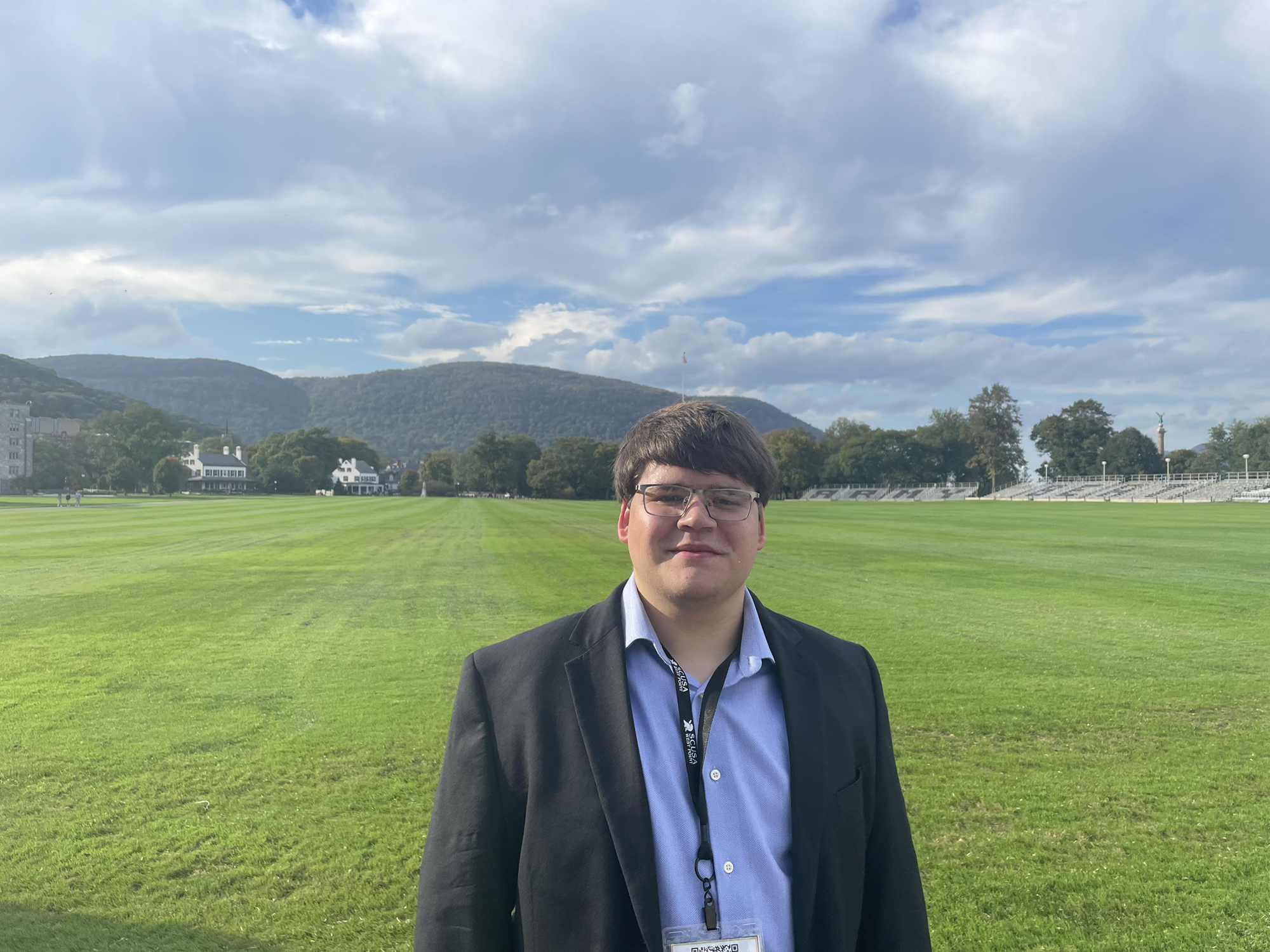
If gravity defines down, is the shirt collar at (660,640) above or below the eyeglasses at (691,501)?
below

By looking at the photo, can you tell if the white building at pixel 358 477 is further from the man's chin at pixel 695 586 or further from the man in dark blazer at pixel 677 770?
the man's chin at pixel 695 586

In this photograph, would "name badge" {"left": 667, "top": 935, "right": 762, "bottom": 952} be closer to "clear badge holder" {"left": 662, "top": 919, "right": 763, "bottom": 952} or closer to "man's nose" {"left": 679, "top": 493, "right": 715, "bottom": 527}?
"clear badge holder" {"left": 662, "top": 919, "right": 763, "bottom": 952}

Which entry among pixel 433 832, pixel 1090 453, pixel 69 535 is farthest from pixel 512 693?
pixel 1090 453

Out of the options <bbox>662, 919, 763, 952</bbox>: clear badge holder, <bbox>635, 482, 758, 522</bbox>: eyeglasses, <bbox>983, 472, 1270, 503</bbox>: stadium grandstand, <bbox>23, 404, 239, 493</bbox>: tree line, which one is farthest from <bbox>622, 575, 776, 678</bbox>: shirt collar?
<bbox>23, 404, 239, 493</bbox>: tree line

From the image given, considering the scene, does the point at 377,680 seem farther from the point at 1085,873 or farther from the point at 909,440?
the point at 909,440

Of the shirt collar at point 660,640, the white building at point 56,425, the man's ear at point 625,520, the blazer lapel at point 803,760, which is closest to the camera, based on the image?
the blazer lapel at point 803,760

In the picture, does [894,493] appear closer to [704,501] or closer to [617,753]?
[704,501]

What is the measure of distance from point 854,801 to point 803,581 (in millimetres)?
17613

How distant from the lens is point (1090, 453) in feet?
416

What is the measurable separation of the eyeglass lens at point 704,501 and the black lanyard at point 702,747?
423mm

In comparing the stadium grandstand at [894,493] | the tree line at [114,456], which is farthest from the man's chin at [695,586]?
the tree line at [114,456]

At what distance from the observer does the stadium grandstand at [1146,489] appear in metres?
85.3

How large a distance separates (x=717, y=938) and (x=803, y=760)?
520mm

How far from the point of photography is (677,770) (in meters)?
2.26
